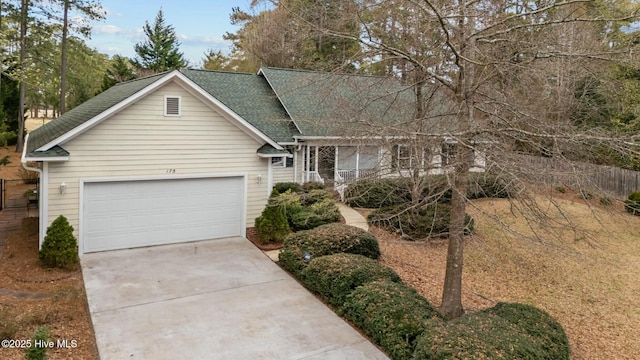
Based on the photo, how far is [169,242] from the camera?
480 inches

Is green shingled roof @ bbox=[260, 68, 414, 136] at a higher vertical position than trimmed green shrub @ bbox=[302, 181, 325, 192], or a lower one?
higher

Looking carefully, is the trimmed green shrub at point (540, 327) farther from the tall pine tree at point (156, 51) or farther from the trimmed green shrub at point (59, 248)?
the tall pine tree at point (156, 51)

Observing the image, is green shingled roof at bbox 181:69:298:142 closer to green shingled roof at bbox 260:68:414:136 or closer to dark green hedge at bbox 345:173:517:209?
green shingled roof at bbox 260:68:414:136

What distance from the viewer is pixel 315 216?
1342 cm

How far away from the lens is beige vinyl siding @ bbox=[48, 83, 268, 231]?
35.1 feet

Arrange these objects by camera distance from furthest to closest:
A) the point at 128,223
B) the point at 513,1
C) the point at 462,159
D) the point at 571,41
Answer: the point at 128,223 < the point at 571,41 < the point at 513,1 < the point at 462,159

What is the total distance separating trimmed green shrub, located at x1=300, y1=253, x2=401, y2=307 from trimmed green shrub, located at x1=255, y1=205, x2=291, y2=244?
3.17m

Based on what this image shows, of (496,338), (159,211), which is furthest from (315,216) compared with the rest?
(496,338)

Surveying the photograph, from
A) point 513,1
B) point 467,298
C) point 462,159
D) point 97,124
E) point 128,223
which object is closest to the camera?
point 462,159

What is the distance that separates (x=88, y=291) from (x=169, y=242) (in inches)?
140

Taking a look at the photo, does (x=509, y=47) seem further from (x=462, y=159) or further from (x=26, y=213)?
(x=26, y=213)

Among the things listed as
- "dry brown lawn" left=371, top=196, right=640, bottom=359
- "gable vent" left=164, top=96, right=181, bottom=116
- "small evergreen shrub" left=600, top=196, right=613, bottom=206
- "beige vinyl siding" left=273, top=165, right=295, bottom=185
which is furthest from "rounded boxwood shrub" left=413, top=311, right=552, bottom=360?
"beige vinyl siding" left=273, top=165, right=295, bottom=185

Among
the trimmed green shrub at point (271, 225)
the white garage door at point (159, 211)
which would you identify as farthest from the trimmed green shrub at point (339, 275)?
the white garage door at point (159, 211)


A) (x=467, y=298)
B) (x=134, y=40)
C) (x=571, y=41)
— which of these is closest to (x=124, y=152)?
(x=467, y=298)
